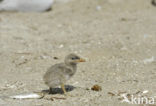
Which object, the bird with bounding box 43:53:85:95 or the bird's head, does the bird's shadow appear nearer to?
the bird with bounding box 43:53:85:95

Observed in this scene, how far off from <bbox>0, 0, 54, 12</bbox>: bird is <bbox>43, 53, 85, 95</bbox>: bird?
26.0ft

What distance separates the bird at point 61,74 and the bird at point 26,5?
7.91 meters

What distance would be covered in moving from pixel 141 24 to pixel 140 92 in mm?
6320

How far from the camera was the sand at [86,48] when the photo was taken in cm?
630

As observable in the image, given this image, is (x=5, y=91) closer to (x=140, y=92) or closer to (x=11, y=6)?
(x=140, y=92)

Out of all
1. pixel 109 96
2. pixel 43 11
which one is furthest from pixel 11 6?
pixel 109 96

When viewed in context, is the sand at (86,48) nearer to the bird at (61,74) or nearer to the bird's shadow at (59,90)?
the bird's shadow at (59,90)

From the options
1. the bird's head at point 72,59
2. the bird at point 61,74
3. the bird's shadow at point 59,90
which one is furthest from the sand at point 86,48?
the bird's head at point 72,59

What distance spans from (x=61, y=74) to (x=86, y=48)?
3.32 m

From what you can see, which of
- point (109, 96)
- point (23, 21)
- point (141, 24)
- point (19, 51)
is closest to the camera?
point (109, 96)

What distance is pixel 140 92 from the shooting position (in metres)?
5.97

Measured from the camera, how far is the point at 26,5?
14023 millimetres

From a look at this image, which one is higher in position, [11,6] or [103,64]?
[11,6]

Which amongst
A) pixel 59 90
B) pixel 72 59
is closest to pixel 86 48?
pixel 59 90
